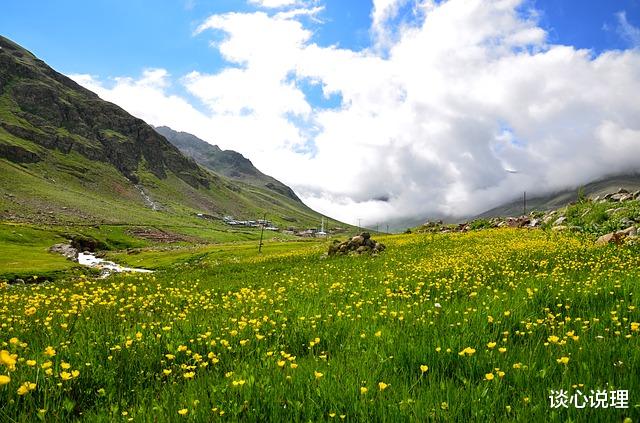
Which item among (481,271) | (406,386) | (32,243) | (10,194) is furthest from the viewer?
(10,194)

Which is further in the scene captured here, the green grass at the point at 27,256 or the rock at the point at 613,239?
the green grass at the point at 27,256

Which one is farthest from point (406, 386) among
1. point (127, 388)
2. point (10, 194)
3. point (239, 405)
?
point (10, 194)

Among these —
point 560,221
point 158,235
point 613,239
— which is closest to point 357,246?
point 560,221

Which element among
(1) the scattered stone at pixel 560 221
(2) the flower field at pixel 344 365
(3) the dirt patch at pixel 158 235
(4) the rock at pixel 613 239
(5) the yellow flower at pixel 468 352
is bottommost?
(3) the dirt patch at pixel 158 235

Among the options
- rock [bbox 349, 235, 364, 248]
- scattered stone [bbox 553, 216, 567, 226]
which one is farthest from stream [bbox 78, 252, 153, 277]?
scattered stone [bbox 553, 216, 567, 226]

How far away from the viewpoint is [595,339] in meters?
5.56

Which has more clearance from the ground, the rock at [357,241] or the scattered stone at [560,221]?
the scattered stone at [560,221]

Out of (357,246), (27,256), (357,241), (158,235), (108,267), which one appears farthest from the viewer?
(158,235)

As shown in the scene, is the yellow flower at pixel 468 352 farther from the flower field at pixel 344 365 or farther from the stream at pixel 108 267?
the stream at pixel 108 267

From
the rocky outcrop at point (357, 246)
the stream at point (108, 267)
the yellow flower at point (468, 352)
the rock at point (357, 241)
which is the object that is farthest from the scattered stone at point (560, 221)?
the stream at point (108, 267)

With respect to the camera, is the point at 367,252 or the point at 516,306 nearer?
the point at 516,306

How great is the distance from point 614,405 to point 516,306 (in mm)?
4221

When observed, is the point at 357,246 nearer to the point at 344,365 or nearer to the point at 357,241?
the point at 357,241

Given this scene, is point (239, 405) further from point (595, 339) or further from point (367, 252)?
point (367, 252)
